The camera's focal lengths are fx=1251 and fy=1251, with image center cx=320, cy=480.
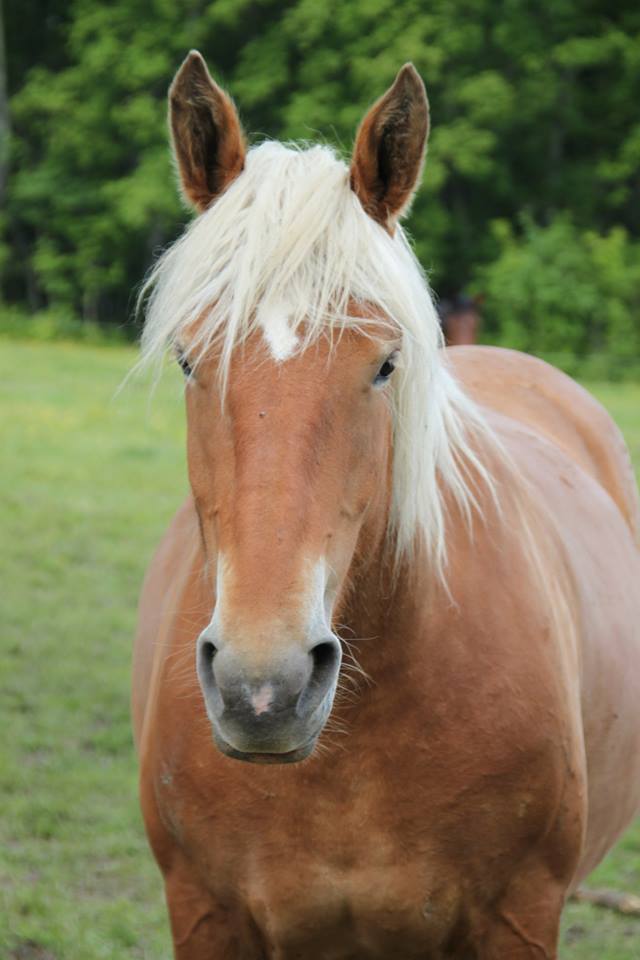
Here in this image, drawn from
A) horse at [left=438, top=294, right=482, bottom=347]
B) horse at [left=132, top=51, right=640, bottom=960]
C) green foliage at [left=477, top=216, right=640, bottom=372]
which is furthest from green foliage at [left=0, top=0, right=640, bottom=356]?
horse at [left=132, top=51, right=640, bottom=960]

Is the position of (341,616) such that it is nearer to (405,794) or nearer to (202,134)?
(405,794)

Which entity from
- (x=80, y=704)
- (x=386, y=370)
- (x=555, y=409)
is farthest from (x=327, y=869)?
(x=80, y=704)

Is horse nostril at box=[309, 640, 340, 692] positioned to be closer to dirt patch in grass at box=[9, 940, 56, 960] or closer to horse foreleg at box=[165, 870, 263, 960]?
horse foreleg at box=[165, 870, 263, 960]

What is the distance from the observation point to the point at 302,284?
1.94m

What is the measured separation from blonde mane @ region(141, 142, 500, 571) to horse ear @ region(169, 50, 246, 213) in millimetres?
47

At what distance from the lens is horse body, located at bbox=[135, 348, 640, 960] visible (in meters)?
2.17

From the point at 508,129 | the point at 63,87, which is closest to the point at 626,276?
the point at 508,129

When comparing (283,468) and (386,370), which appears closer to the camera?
(283,468)

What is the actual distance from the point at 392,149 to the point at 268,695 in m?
0.97

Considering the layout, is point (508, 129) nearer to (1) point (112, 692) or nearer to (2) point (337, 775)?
(1) point (112, 692)

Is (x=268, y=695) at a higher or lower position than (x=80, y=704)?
higher

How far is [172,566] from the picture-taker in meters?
2.94

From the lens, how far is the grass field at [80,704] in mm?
3711

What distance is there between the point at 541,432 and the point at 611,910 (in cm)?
156
